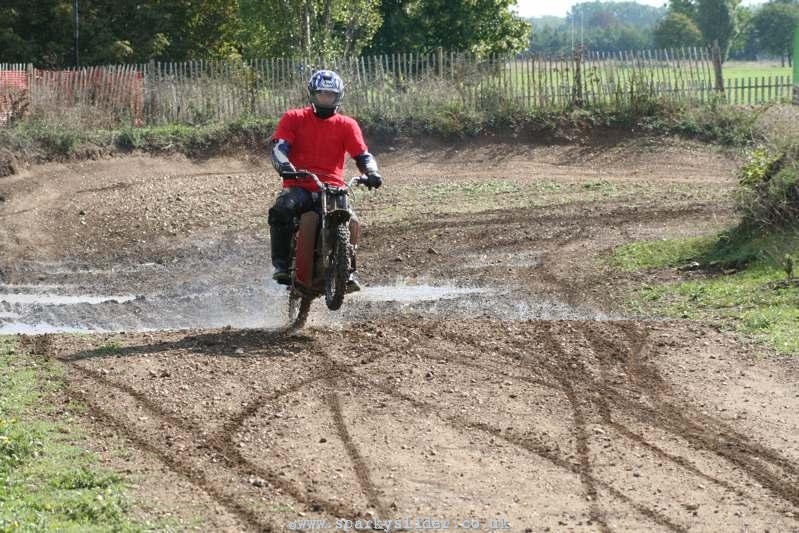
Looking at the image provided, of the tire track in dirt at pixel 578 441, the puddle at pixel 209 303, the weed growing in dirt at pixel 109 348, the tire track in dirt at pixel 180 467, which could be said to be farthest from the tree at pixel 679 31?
the tire track in dirt at pixel 180 467

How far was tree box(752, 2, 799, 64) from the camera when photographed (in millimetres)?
124125

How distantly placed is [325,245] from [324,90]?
1.40 m

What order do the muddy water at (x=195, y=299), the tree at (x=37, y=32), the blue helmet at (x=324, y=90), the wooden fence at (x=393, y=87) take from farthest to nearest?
the tree at (x=37, y=32), the wooden fence at (x=393, y=87), the muddy water at (x=195, y=299), the blue helmet at (x=324, y=90)

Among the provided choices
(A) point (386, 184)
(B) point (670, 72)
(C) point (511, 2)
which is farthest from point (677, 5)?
(A) point (386, 184)

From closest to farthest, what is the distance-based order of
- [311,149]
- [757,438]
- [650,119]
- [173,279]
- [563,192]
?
[757,438] → [311,149] → [173,279] → [563,192] → [650,119]

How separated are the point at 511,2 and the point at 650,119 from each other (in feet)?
55.9

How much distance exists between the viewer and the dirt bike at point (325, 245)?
11.7 m

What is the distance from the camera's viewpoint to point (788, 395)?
1009 cm

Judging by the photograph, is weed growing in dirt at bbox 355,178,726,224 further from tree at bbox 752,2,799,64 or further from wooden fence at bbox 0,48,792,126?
tree at bbox 752,2,799,64

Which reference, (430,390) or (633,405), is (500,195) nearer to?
(430,390)

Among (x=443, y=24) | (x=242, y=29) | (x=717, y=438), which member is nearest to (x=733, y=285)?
(x=717, y=438)

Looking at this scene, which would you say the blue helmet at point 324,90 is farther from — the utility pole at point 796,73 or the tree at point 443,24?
the tree at point 443,24

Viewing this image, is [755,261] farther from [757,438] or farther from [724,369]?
[757,438]

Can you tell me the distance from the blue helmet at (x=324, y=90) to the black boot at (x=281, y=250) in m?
1.15
